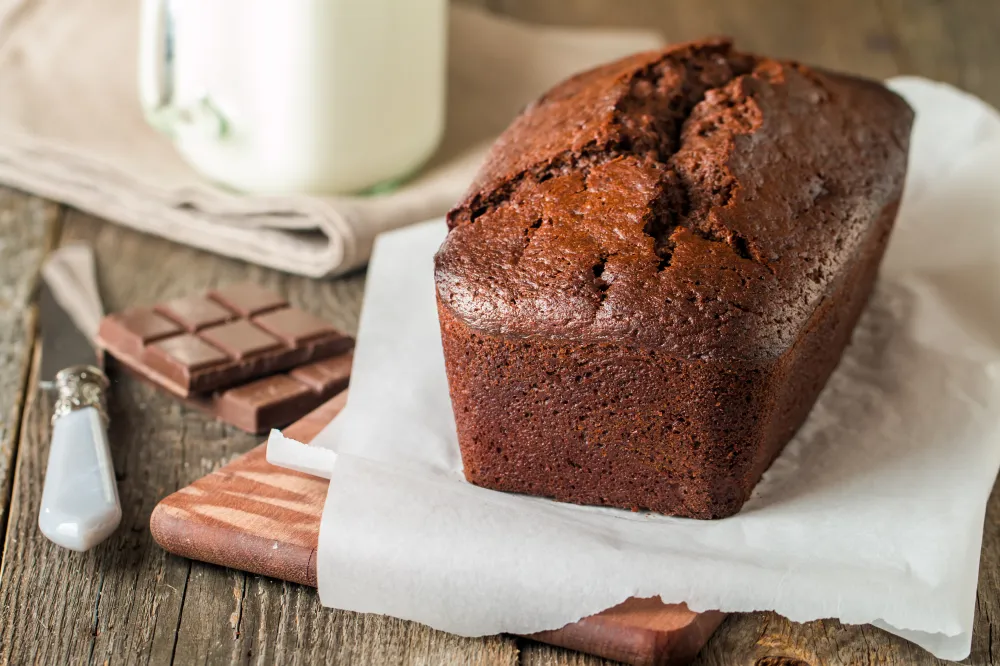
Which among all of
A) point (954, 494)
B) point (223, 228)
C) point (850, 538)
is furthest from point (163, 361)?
point (954, 494)

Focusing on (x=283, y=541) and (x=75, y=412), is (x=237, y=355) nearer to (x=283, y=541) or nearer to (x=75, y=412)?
(x=75, y=412)

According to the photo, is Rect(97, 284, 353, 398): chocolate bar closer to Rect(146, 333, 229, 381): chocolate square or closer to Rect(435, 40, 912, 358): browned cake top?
Rect(146, 333, 229, 381): chocolate square

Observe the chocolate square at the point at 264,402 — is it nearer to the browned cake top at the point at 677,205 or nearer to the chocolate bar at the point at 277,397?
the chocolate bar at the point at 277,397

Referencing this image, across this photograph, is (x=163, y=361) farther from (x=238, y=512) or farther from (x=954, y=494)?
(x=954, y=494)

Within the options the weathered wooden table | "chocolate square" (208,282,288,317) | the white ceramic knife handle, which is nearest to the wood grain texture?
the weathered wooden table

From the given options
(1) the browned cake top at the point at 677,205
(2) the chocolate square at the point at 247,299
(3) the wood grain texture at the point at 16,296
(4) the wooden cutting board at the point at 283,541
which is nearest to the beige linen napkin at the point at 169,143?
(3) the wood grain texture at the point at 16,296

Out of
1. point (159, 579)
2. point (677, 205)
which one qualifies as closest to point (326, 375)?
point (159, 579)

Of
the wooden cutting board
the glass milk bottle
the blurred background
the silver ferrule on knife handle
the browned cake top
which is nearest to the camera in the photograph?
the wooden cutting board
